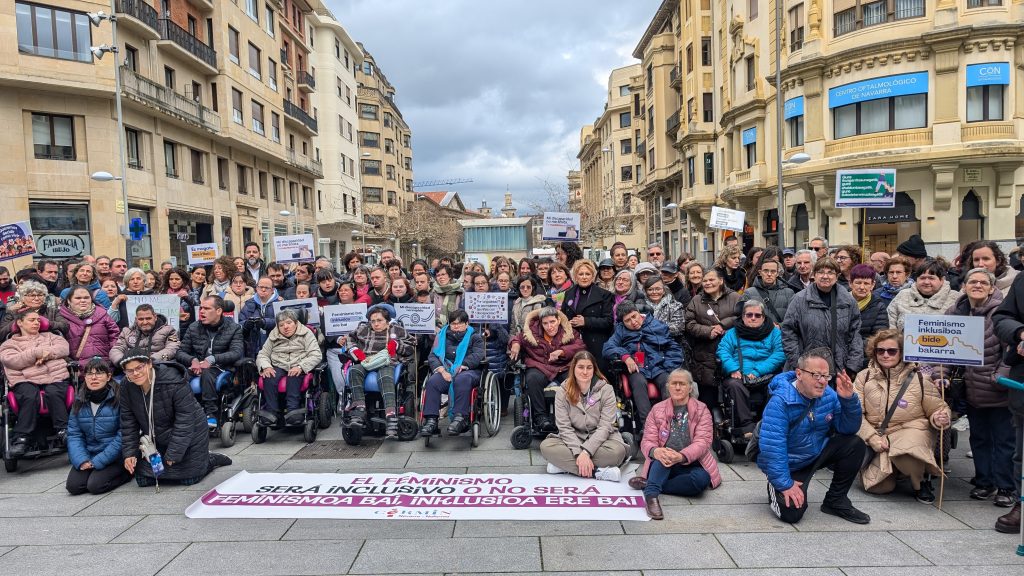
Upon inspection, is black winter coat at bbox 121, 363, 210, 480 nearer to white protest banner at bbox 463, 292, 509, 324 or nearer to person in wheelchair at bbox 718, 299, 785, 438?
white protest banner at bbox 463, 292, 509, 324

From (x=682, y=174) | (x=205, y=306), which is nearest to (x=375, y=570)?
(x=205, y=306)

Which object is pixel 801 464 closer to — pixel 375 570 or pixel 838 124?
pixel 375 570

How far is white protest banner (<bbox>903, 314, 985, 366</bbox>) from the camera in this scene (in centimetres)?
548

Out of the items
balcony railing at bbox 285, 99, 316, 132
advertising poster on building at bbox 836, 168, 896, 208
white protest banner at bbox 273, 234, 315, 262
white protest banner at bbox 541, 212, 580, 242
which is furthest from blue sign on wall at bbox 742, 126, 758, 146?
balcony railing at bbox 285, 99, 316, 132

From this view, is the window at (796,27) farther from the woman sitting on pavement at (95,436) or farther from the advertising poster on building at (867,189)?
the woman sitting on pavement at (95,436)

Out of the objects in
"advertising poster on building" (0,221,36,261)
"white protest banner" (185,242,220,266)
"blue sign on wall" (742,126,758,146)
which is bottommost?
"white protest banner" (185,242,220,266)

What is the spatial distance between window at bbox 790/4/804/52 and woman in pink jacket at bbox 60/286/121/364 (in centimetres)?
2799

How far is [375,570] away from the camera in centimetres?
457

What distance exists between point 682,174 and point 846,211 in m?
19.3

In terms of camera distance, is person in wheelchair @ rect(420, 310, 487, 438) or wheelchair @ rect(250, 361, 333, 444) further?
wheelchair @ rect(250, 361, 333, 444)

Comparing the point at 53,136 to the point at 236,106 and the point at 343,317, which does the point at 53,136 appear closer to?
the point at 236,106

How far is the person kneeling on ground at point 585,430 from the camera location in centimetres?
635

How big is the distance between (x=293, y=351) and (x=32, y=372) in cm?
270

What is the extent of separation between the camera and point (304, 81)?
4459cm
